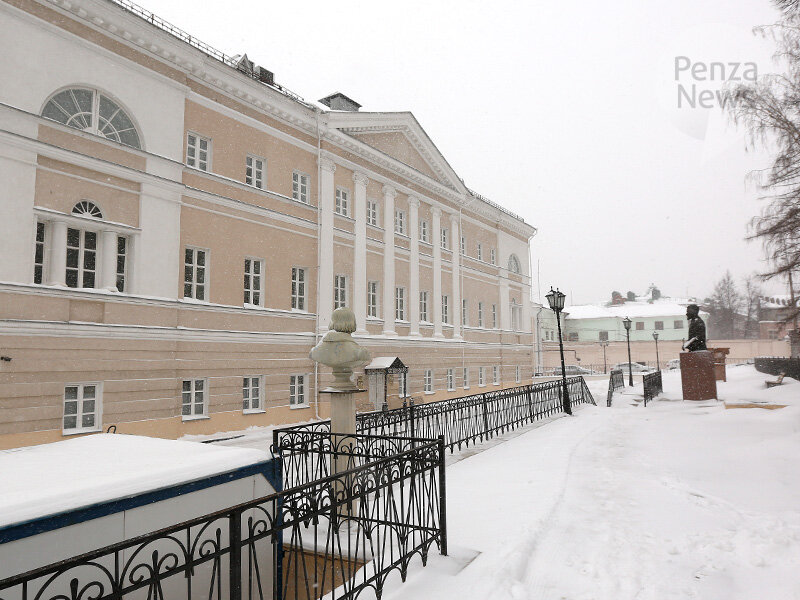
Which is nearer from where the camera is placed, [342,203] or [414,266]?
[342,203]

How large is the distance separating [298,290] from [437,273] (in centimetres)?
962

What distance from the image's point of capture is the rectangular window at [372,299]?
21.6 metres

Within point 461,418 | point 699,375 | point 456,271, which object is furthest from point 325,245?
point 699,375

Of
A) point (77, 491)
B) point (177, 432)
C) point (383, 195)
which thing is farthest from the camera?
point (383, 195)

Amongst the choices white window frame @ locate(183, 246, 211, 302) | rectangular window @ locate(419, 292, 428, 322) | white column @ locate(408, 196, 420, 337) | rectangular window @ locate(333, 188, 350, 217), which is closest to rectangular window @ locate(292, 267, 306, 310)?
rectangular window @ locate(333, 188, 350, 217)

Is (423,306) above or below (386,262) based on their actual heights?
below

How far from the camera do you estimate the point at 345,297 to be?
20.2 m

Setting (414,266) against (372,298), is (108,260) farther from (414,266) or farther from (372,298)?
(414,266)

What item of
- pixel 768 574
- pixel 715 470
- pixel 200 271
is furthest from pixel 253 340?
pixel 768 574

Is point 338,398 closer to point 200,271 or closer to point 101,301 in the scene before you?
point 101,301

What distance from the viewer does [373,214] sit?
2236 centimetres

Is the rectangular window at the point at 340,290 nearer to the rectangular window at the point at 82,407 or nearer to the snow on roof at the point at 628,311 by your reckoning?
the rectangular window at the point at 82,407

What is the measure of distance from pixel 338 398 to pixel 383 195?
685 inches

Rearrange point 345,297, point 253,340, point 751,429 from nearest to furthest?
point 751,429 < point 253,340 < point 345,297
